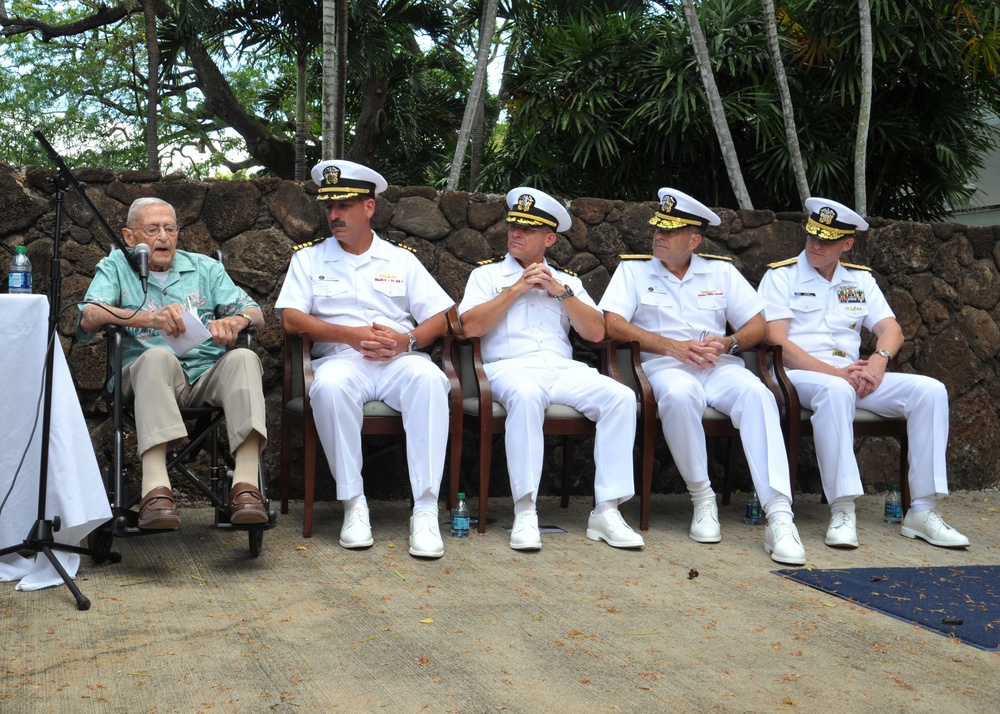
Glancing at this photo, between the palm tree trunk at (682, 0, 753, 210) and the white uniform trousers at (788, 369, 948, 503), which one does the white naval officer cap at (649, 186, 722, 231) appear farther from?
the palm tree trunk at (682, 0, 753, 210)

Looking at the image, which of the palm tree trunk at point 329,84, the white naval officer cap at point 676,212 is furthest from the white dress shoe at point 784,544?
the palm tree trunk at point 329,84

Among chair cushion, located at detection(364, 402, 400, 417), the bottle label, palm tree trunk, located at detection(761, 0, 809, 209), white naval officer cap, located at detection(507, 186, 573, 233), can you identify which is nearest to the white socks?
the bottle label

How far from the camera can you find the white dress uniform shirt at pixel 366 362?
364 centimetres

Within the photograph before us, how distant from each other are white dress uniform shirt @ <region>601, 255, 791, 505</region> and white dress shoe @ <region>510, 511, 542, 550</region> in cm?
69

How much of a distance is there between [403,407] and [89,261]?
162 cm

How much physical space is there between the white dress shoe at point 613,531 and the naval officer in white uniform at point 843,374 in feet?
2.65

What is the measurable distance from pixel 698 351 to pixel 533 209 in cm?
92

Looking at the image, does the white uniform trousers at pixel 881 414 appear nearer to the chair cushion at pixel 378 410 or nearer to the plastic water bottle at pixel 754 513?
the plastic water bottle at pixel 754 513

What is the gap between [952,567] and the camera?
3.64 meters

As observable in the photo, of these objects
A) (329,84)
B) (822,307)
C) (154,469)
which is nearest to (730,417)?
(822,307)

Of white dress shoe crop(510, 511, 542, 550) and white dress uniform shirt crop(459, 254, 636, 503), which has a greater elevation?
white dress uniform shirt crop(459, 254, 636, 503)

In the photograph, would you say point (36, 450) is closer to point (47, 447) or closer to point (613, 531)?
point (47, 447)

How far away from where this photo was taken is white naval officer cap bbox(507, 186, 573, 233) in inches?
168

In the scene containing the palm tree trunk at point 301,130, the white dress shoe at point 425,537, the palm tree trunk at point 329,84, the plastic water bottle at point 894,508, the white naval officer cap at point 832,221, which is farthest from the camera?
the palm tree trunk at point 301,130
